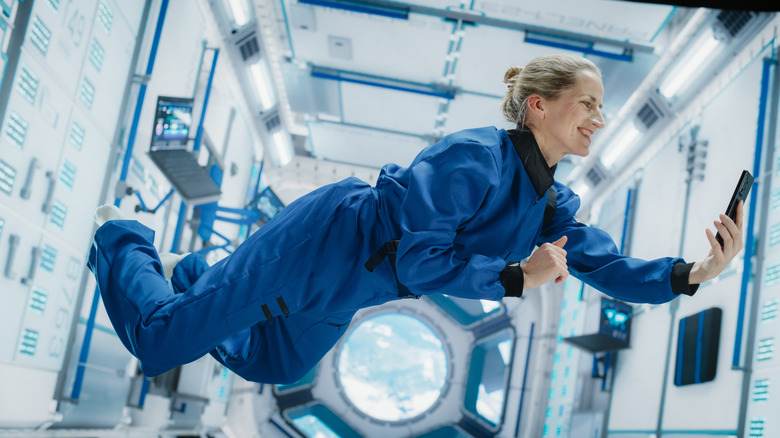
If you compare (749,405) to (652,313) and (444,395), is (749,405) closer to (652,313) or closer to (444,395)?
(652,313)

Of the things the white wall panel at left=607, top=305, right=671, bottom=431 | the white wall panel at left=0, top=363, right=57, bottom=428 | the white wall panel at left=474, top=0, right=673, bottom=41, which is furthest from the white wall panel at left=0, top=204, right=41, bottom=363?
the white wall panel at left=607, top=305, right=671, bottom=431

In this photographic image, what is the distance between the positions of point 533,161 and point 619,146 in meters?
5.74

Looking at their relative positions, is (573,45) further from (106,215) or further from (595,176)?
(106,215)

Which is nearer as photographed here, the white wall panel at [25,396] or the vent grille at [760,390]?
the white wall panel at [25,396]

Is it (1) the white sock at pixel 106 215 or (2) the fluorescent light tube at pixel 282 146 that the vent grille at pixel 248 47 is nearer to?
(2) the fluorescent light tube at pixel 282 146

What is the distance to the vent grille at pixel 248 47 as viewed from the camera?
6.68 metres

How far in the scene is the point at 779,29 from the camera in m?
4.43

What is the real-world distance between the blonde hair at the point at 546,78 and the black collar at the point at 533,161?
0.22 feet

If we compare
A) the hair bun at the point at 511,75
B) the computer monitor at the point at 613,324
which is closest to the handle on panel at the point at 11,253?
the hair bun at the point at 511,75

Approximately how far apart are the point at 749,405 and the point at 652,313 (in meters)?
1.91

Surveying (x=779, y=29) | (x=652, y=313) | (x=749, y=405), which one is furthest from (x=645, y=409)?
(x=779, y=29)

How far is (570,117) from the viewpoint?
5.83 ft

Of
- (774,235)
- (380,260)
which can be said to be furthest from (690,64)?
(380,260)

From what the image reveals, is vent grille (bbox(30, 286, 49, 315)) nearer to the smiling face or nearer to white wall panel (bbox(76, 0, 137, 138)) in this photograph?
white wall panel (bbox(76, 0, 137, 138))
